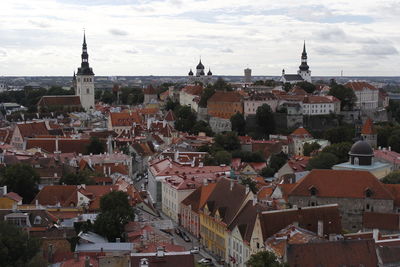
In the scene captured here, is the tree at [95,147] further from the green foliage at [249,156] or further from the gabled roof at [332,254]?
the gabled roof at [332,254]

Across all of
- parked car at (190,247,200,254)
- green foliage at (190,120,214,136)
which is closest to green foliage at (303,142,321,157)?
green foliage at (190,120,214,136)

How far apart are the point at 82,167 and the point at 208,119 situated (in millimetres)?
48732

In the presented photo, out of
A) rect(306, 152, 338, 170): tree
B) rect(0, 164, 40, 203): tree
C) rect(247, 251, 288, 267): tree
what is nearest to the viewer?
rect(247, 251, 288, 267): tree

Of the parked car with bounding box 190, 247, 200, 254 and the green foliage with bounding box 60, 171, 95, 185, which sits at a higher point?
the green foliage with bounding box 60, 171, 95, 185

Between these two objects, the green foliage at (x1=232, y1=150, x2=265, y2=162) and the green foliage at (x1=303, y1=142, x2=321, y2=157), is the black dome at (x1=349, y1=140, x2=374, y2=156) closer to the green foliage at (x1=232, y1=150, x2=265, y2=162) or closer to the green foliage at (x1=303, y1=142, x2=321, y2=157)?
the green foliage at (x1=232, y1=150, x2=265, y2=162)

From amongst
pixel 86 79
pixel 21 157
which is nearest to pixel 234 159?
pixel 21 157

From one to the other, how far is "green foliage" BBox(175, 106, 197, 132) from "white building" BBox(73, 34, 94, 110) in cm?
3188

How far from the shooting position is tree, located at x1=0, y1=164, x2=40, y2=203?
51469mm

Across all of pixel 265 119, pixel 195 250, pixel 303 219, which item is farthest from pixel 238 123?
pixel 303 219

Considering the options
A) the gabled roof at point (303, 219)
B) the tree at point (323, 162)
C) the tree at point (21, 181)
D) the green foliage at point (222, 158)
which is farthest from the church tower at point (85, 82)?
the gabled roof at point (303, 219)

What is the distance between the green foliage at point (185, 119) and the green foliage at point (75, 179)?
49.2m

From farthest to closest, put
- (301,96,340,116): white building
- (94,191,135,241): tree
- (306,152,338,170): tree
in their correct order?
1. (301,96,340,116): white building
2. (306,152,338,170): tree
3. (94,191,135,241): tree

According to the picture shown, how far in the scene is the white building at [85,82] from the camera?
137 meters

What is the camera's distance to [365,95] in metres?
125
